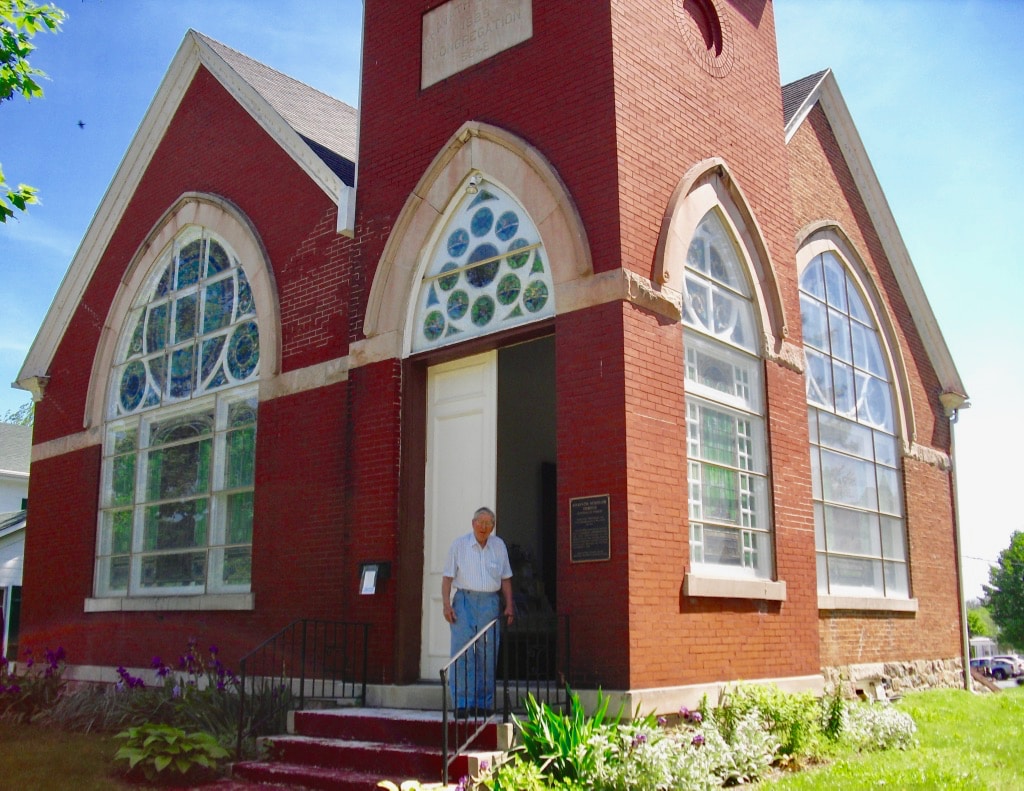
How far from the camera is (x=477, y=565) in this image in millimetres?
7961

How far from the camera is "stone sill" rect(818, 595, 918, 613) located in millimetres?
11250

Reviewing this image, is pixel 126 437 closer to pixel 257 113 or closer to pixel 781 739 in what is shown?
pixel 257 113

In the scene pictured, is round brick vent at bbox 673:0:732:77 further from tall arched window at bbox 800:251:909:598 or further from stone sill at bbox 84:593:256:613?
stone sill at bbox 84:593:256:613

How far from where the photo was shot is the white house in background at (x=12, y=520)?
82.4 feet

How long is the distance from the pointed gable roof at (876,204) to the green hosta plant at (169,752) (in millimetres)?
9669

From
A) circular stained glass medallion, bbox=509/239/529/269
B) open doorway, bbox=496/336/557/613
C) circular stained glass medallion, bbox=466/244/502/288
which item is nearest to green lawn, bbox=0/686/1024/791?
open doorway, bbox=496/336/557/613

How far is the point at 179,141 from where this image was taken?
548 inches

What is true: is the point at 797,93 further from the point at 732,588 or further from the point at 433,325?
the point at 732,588

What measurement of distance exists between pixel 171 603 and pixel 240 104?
6182 mm

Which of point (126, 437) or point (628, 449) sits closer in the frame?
point (628, 449)

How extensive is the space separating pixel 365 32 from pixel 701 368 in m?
5.28

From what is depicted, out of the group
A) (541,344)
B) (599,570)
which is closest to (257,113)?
(541,344)

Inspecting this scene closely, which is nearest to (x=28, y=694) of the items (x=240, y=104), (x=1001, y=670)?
(x=240, y=104)

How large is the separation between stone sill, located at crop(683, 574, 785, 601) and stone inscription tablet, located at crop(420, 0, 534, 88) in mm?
5081
